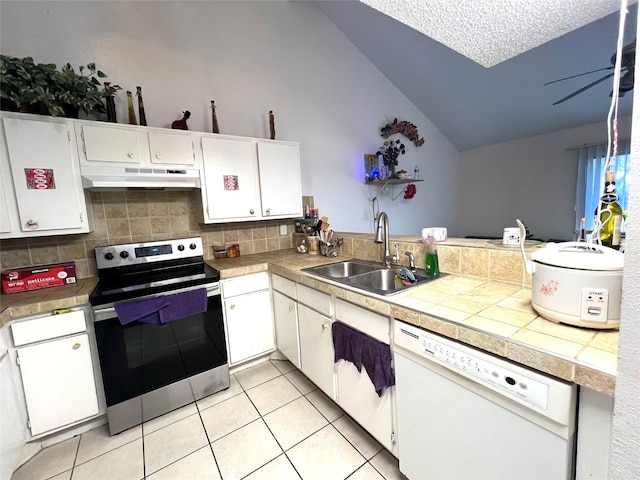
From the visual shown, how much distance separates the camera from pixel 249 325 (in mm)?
2172

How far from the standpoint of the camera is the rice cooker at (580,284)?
0.78m

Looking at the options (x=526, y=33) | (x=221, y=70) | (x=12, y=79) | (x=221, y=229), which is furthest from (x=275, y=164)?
(x=526, y=33)

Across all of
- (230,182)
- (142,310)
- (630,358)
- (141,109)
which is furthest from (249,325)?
(630,358)

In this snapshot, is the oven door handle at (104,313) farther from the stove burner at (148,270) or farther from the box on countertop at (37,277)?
the box on countertop at (37,277)

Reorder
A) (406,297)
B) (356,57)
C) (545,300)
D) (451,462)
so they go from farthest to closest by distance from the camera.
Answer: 1. (356,57)
2. (406,297)
3. (451,462)
4. (545,300)

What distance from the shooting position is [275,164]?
97.8 inches

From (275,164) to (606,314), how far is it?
7.53 ft

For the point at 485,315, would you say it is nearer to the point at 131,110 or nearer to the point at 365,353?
the point at 365,353

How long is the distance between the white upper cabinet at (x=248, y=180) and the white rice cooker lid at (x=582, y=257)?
2016 millimetres

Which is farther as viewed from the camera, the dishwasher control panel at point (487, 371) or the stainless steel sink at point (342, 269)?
the stainless steel sink at point (342, 269)

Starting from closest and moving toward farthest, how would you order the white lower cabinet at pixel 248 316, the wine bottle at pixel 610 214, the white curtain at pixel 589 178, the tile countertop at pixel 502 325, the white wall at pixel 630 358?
the white wall at pixel 630 358 < the tile countertop at pixel 502 325 < the wine bottle at pixel 610 214 < the white lower cabinet at pixel 248 316 < the white curtain at pixel 589 178

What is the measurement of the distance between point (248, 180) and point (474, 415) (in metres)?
2.17

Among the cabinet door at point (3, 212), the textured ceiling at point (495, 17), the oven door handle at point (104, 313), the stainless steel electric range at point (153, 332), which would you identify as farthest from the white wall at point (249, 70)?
the textured ceiling at point (495, 17)

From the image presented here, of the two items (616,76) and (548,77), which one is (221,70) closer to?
(616,76)
